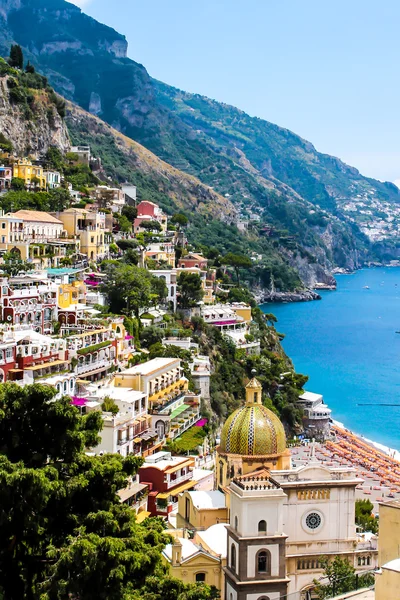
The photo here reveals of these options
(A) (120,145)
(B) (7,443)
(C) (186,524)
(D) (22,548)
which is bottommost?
(C) (186,524)

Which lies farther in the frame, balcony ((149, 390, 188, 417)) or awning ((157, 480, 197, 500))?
balcony ((149, 390, 188, 417))

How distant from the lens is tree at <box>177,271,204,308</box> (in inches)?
2559

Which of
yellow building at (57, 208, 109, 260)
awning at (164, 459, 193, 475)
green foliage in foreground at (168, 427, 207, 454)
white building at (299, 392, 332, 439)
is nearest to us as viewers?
awning at (164, 459, 193, 475)

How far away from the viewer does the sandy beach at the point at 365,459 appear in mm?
47906

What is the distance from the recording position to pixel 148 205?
283ft

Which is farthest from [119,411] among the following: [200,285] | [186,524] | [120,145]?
[120,145]

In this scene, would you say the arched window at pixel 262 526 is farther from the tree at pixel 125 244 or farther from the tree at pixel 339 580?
the tree at pixel 125 244

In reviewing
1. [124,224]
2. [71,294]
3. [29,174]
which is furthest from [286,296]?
[71,294]

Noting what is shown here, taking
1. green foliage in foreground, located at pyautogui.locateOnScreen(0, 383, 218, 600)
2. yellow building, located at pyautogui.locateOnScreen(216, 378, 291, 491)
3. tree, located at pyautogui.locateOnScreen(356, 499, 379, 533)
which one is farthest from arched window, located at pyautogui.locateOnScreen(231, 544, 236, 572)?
tree, located at pyautogui.locateOnScreen(356, 499, 379, 533)

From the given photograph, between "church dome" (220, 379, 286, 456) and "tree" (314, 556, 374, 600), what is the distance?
166 inches

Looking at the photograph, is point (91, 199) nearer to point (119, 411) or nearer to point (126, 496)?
point (119, 411)

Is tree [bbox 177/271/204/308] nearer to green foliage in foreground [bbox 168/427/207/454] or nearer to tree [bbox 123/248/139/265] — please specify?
tree [bbox 123/248/139/265]

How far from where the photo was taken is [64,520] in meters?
18.6

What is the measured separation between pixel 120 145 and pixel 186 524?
133242 millimetres
